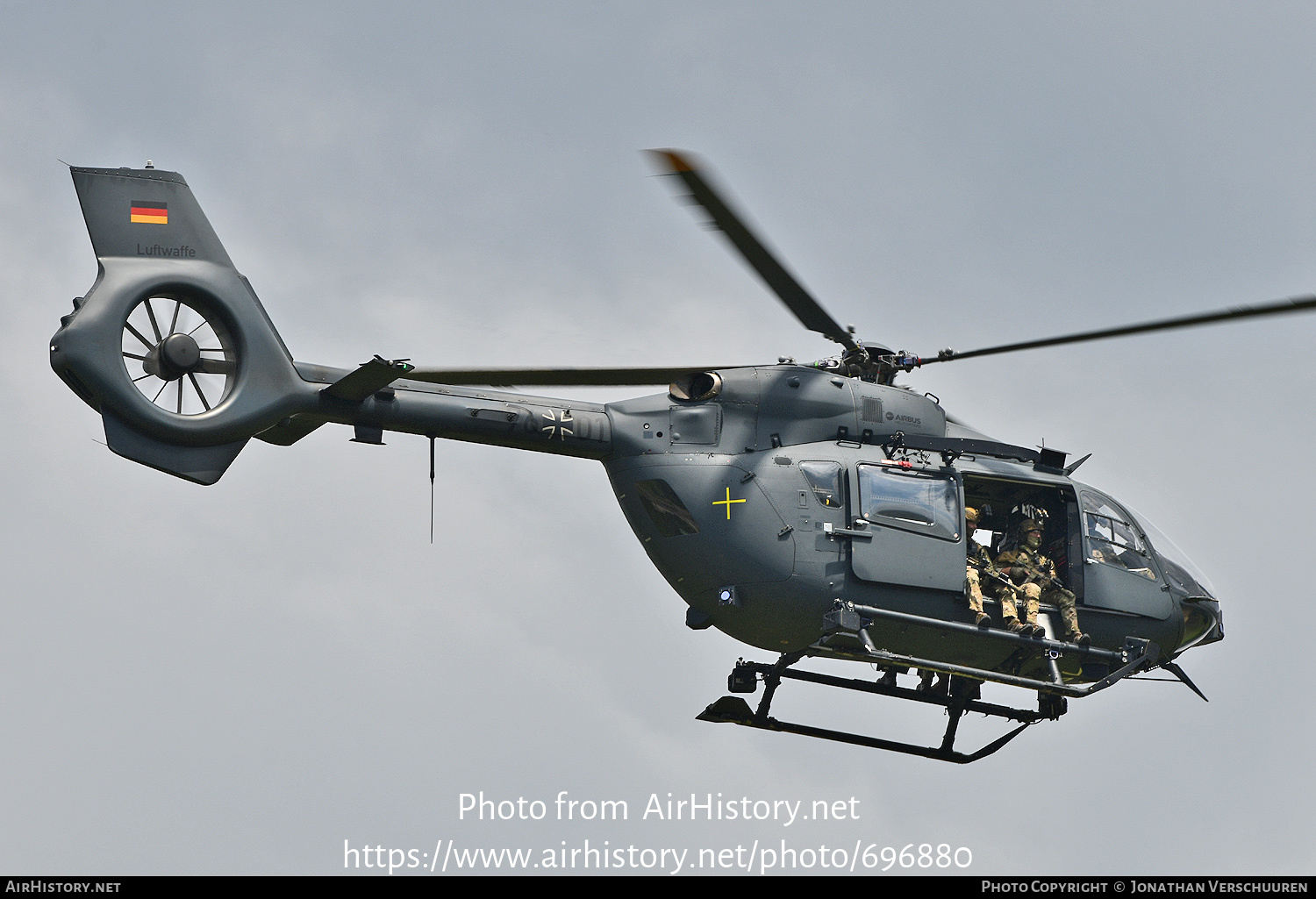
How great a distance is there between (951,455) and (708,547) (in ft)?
10.7

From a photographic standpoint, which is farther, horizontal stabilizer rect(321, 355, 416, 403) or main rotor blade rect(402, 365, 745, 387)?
horizontal stabilizer rect(321, 355, 416, 403)

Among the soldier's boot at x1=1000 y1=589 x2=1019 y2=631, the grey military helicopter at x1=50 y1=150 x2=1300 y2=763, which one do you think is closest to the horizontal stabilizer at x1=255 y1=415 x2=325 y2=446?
the grey military helicopter at x1=50 y1=150 x2=1300 y2=763

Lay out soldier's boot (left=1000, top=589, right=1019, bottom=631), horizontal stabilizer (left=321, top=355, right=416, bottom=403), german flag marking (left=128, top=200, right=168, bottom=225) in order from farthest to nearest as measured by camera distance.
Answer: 1. soldier's boot (left=1000, top=589, right=1019, bottom=631)
2. german flag marking (left=128, top=200, right=168, bottom=225)
3. horizontal stabilizer (left=321, top=355, right=416, bottom=403)

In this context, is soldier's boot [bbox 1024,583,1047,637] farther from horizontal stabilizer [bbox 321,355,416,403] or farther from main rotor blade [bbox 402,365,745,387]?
horizontal stabilizer [bbox 321,355,416,403]

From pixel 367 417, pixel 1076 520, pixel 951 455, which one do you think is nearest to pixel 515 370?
pixel 367 417

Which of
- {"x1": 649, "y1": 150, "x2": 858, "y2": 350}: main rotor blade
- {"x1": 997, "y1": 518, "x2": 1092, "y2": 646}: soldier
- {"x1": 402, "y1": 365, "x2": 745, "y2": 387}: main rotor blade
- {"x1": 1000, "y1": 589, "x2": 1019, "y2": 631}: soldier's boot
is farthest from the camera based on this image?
→ {"x1": 997, "y1": 518, "x2": 1092, "y2": 646}: soldier

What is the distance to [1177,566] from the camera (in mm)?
20781

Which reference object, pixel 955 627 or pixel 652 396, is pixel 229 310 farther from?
pixel 955 627

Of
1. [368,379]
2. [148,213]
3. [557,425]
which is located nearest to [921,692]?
[557,425]

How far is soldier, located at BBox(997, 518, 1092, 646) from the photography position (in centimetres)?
1922

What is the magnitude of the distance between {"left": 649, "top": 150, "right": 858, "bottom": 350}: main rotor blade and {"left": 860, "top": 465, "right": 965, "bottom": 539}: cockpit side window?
1772 millimetres

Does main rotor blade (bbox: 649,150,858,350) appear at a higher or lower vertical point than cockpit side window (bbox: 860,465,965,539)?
higher

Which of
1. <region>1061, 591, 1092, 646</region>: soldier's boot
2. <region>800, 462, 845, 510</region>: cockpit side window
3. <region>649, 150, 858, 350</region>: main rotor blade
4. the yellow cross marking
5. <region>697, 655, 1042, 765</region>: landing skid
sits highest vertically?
<region>649, 150, 858, 350</region>: main rotor blade

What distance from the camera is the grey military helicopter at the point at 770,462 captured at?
17.2m
